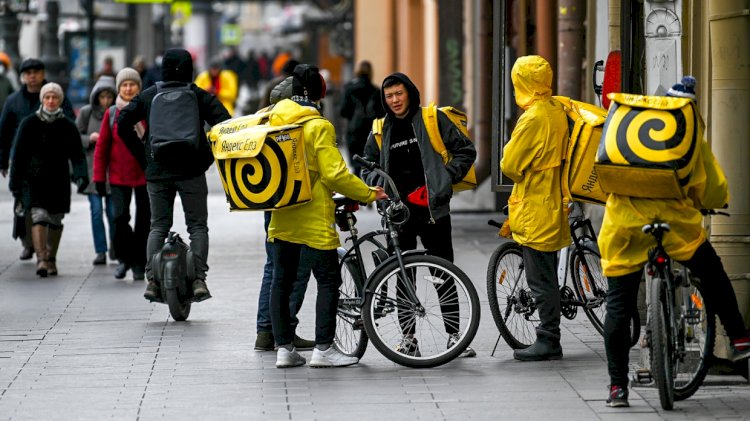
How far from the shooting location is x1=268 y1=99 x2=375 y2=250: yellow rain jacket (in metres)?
9.02

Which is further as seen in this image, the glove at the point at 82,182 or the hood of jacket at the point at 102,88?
the hood of jacket at the point at 102,88

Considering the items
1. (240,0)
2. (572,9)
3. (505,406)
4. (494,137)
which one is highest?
(240,0)

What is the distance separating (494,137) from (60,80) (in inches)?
673

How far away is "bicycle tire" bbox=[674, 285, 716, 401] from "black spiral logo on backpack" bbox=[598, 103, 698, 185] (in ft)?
2.29

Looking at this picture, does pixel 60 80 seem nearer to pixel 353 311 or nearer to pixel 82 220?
pixel 82 220

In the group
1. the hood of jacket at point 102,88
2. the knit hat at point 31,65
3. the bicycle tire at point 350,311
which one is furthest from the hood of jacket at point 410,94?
the knit hat at point 31,65

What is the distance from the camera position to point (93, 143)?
1498 cm

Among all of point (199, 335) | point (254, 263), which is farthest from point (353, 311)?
point (254, 263)

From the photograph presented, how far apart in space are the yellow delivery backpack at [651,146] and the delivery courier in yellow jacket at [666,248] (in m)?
0.06

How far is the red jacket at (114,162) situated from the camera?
13.6m

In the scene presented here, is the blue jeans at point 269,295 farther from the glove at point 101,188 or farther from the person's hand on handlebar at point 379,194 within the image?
the glove at point 101,188

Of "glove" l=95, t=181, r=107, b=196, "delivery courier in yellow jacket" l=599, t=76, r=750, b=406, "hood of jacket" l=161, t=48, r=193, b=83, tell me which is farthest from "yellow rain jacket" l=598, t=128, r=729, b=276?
"glove" l=95, t=181, r=107, b=196

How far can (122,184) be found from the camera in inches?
547

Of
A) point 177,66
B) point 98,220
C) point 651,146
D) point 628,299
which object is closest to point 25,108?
point 98,220
